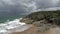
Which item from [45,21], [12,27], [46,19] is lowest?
[12,27]

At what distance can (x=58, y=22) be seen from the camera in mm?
40031

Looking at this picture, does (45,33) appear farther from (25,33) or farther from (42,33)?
(25,33)

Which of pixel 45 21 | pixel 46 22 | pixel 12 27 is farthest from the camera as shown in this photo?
pixel 45 21

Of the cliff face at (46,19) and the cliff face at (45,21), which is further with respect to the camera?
the cliff face at (46,19)

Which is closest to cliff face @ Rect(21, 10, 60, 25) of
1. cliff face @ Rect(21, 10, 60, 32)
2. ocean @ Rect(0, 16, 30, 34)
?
cliff face @ Rect(21, 10, 60, 32)

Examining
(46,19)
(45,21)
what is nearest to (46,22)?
(45,21)

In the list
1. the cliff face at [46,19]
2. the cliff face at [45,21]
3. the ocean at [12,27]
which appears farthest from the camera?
the cliff face at [46,19]

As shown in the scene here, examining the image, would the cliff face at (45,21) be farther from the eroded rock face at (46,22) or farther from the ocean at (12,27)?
the ocean at (12,27)

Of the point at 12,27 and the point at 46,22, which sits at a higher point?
the point at 46,22

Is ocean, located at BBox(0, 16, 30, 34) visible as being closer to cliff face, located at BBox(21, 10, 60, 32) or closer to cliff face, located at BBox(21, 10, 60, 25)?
cliff face, located at BBox(21, 10, 60, 32)

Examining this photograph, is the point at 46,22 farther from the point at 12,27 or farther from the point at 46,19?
the point at 12,27

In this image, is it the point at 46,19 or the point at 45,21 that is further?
→ the point at 46,19

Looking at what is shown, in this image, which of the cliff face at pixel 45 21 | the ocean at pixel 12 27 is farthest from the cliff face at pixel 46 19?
the ocean at pixel 12 27

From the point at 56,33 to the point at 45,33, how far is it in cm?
196
